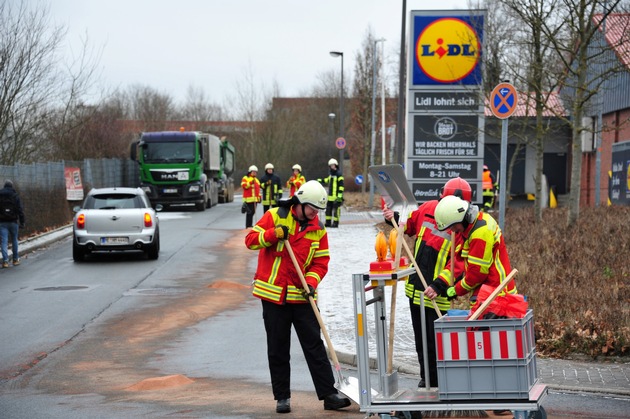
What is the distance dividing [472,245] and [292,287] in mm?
1542

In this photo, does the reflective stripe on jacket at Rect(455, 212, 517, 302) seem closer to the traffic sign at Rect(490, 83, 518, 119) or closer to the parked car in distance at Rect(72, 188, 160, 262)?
the traffic sign at Rect(490, 83, 518, 119)

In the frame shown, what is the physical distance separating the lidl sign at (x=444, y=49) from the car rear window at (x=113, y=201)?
6246mm

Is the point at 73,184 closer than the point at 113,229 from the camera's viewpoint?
No

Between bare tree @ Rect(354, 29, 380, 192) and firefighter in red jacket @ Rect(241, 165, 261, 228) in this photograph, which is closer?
firefighter in red jacket @ Rect(241, 165, 261, 228)

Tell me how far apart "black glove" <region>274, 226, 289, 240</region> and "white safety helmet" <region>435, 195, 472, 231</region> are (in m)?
1.21

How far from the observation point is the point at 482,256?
7.02 meters

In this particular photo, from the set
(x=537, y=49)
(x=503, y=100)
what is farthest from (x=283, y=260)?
(x=537, y=49)

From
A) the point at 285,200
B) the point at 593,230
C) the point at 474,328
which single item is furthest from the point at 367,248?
the point at 474,328

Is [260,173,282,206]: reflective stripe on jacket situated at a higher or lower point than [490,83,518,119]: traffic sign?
lower

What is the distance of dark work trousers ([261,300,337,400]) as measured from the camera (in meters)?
7.89

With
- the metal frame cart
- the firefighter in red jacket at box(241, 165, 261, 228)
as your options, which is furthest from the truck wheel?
the firefighter in red jacket at box(241, 165, 261, 228)

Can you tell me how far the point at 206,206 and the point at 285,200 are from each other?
34.7 meters

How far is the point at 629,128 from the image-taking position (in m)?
34.6

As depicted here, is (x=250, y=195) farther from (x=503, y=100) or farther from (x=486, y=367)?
(x=486, y=367)
